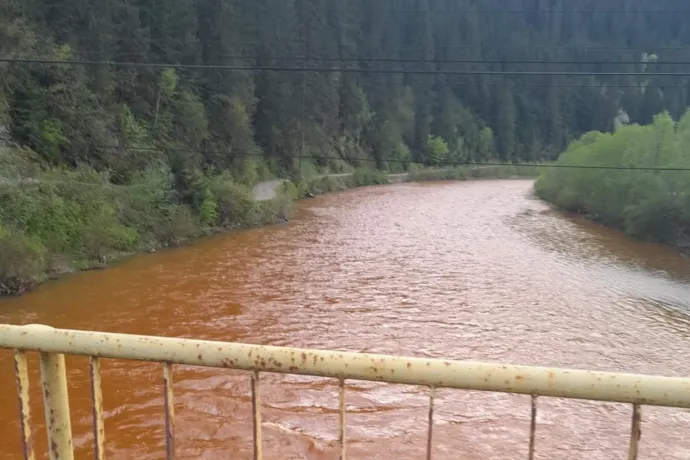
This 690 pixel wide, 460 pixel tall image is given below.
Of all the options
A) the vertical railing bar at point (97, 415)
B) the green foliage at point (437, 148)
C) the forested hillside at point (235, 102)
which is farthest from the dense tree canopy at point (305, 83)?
the vertical railing bar at point (97, 415)

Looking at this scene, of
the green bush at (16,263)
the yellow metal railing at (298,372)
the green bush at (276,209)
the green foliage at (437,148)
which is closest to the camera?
the yellow metal railing at (298,372)

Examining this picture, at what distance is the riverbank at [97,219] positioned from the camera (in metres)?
13.9

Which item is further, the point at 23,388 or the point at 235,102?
the point at 235,102

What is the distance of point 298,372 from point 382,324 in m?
11.0

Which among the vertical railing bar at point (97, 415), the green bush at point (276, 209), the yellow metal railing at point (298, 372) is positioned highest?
the yellow metal railing at point (298, 372)

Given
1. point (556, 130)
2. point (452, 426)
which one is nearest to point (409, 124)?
point (556, 130)

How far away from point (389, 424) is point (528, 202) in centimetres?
2851

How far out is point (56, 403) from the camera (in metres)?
1.87

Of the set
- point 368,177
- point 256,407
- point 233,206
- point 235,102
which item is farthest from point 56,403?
point 368,177

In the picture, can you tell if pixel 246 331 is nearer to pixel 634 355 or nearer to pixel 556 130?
pixel 634 355

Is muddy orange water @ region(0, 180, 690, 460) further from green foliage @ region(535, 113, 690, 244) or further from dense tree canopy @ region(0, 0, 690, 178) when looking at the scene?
dense tree canopy @ region(0, 0, 690, 178)

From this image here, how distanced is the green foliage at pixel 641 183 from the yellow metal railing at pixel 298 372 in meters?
22.9

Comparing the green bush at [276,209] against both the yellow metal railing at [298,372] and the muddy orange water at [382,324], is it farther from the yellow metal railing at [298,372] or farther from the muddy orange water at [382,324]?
the yellow metal railing at [298,372]

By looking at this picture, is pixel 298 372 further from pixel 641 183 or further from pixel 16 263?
pixel 641 183
